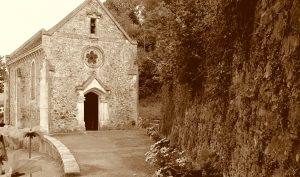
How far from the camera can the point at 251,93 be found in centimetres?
652

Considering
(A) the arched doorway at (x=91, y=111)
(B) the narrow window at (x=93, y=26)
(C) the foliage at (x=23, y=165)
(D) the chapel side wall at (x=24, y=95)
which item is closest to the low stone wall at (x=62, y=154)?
(D) the chapel side wall at (x=24, y=95)

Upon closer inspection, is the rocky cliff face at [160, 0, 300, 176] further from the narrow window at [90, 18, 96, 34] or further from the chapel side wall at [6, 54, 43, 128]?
the chapel side wall at [6, 54, 43, 128]

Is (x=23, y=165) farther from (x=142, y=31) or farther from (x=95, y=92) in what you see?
(x=142, y=31)

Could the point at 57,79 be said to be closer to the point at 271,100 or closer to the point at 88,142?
the point at 88,142

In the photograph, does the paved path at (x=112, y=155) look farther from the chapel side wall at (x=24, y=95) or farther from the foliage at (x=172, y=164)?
the chapel side wall at (x=24, y=95)

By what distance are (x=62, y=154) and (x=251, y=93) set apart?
29.0 ft

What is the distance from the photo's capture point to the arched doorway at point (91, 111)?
84.9 ft

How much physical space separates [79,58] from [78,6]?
134 inches

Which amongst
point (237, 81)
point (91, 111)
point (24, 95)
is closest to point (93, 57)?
point (91, 111)

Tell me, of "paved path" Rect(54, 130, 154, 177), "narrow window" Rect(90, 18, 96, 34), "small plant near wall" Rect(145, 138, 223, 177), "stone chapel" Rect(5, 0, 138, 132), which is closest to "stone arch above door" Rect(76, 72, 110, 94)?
"stone chapel" Rect(5, 0, 138, 132)

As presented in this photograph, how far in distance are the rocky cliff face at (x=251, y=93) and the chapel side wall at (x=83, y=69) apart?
535 inches

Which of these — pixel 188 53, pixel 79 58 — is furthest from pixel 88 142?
pixel 188 53

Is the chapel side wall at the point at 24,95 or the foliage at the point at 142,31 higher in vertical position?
the foliage at the point at 142,31

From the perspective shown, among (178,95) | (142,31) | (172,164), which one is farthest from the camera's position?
(142,31)
